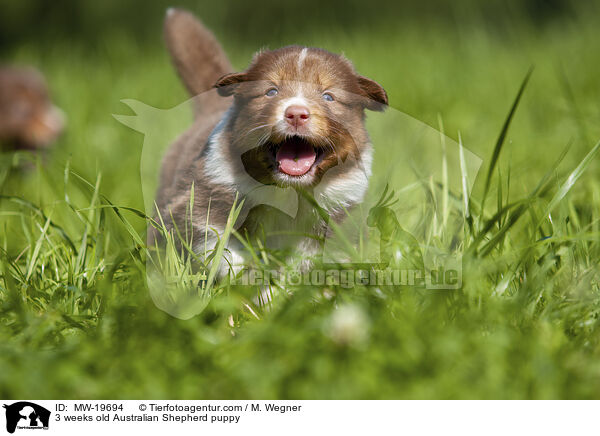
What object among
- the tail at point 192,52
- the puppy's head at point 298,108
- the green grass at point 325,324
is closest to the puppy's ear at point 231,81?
the puppy's head at point 298,108

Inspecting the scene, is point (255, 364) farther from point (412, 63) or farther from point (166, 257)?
point (412, 63)

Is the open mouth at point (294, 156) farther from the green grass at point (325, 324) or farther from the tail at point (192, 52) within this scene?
the tail at point (192, 52)

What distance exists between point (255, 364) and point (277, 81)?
910 millimetres

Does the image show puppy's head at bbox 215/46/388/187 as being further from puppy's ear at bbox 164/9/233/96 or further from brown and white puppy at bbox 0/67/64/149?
brown and white puppy at bbox 0/67/64/149

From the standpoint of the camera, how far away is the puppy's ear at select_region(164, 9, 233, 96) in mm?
3064

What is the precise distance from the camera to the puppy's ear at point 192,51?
306cm

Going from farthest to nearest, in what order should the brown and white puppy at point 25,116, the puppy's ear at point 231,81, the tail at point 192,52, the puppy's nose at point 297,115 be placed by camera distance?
1. the brown and white puppy at point 25,116
2. the tail at point 192,52
3. the puppy's ear at point 231,81
4. the puppy's nose at point 297,115

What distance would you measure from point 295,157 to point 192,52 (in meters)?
1.29

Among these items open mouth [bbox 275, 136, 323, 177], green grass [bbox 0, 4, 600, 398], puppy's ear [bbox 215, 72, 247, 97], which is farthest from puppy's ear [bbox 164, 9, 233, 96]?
open mouth [bbox 275, 136, 323, 177]
